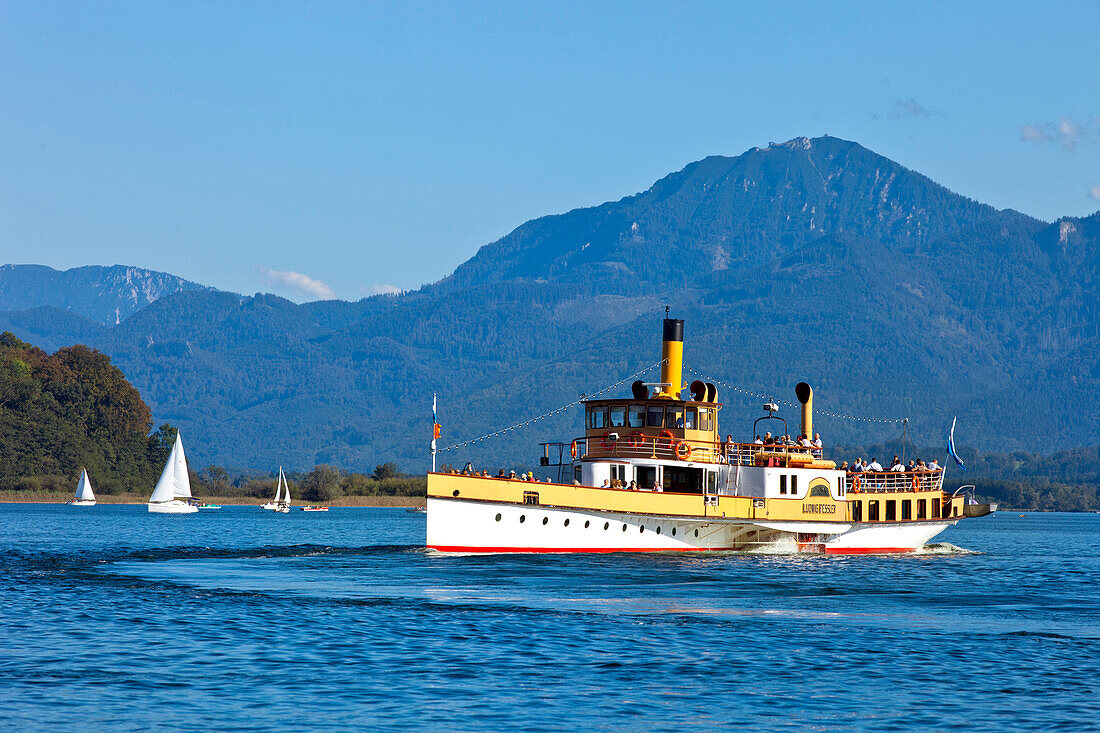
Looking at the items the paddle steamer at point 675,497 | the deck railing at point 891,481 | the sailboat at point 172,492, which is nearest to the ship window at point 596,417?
the paddle steamer at point 675,497

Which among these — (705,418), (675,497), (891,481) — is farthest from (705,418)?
(891,481)

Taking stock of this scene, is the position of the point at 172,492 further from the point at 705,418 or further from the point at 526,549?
the point at 526,549

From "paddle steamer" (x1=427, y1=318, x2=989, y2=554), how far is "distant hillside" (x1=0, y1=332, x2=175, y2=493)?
121518mm

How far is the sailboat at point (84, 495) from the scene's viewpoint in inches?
5910

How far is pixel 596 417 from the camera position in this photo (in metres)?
56.8

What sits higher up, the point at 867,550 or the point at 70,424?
the point at 70,424

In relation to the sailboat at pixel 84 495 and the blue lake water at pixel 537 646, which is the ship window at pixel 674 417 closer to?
the blue lake water at pixel 537 646

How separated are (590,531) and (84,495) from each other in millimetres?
115867

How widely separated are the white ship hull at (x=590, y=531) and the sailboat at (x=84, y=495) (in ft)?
368

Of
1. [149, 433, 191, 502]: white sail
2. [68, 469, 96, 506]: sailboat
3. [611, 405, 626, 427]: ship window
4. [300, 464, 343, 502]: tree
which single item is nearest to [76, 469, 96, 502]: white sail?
[68, 469, 96, 506]: sailboat

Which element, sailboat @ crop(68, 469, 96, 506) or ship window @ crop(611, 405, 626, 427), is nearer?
ship window @ crop(611, 405, 626, 427)

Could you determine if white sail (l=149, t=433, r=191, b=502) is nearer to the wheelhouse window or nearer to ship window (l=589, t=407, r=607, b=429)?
ship window (l=589, t=407, r=607, b=429)

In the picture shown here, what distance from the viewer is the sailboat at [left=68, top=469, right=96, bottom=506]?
150125 mm

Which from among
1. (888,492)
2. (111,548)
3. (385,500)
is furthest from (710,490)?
(385,500)
